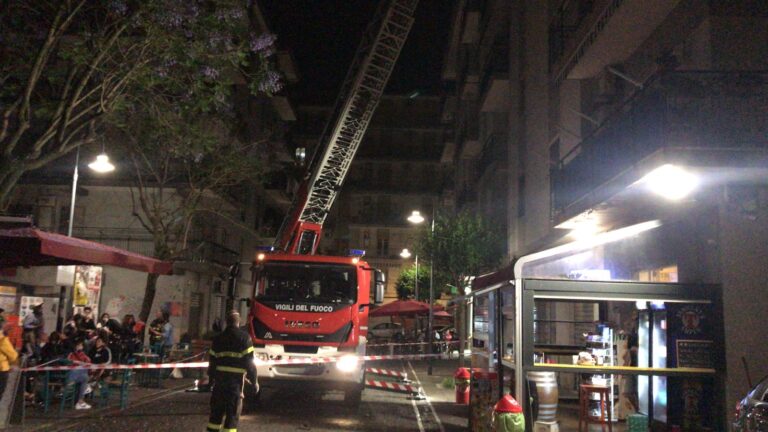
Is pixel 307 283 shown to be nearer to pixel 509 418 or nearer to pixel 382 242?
pixel 509 418

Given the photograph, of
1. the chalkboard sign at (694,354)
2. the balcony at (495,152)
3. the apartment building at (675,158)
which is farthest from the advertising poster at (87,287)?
the chalkboard sign at (694,354)

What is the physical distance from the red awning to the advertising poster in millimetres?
11701

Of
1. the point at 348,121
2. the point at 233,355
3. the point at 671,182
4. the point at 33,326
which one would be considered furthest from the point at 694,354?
the point at 33,326

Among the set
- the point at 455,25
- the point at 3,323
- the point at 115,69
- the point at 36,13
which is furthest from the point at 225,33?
the point at 455,25

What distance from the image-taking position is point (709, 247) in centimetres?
967

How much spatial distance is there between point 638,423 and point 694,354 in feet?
3.77

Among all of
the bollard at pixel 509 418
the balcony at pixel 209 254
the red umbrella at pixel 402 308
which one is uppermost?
the balcony at pixel 209 254

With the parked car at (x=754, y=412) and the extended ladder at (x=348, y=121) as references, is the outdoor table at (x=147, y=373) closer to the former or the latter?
the extended ladder at (x=348, y=121)

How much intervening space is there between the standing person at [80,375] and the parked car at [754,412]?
35.4ft

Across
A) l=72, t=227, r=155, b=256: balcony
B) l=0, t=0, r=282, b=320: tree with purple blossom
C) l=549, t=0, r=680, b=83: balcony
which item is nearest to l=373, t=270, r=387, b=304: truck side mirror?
l=0, t=0, r=282, b=320: tree with purple blossom

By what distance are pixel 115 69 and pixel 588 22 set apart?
9.67m

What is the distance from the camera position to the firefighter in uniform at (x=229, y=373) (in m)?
8.50

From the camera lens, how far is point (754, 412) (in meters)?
6.65

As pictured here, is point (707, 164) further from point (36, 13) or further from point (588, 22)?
point (36, 13)
